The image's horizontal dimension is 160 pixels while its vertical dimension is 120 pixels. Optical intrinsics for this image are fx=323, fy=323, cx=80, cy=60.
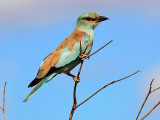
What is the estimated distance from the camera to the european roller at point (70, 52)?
17.5 ft

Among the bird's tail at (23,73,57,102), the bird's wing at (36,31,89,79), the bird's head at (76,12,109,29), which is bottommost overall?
the bird's tail at (23,73,57,102)

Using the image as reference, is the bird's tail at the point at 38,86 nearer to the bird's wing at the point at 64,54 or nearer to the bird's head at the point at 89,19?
the bird's wing at the point at 64,54

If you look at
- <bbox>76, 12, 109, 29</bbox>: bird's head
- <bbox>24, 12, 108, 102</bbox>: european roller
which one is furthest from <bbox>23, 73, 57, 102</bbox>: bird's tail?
<bbox>76, 12, 109, 29</bbox>: bird's head

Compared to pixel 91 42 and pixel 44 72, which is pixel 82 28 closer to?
pixel 91 42

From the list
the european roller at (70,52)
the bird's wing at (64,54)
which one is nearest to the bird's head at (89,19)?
the european roller at (70,52)

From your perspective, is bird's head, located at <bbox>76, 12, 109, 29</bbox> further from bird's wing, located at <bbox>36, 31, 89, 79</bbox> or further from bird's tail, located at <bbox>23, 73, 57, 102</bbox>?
bird's tail, located at <bbox>23, 73, 57, 102</bbox>

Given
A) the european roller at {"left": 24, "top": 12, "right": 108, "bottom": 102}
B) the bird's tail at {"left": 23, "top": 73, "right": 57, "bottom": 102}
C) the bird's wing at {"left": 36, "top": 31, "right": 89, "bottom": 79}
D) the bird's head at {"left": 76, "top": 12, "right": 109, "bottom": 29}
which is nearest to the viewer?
the bird's tail at {"left": 23, "top": 73, "right": 57, "bottom": 102}

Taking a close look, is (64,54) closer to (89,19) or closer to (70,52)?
(70,52)

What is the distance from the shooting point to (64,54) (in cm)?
567

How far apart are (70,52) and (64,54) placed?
0.39ft

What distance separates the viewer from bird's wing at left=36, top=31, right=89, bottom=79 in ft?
17.9

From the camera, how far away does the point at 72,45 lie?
5828 mm

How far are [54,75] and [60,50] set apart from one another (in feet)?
→ 1.51

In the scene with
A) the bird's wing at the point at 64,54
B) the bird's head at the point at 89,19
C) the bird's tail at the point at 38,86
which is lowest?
the bird's tail at the point at 38,86
